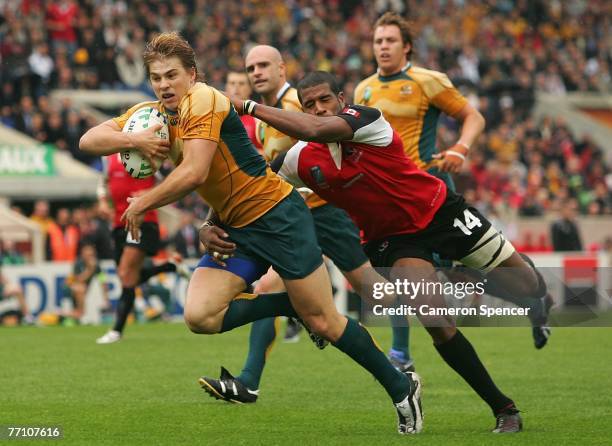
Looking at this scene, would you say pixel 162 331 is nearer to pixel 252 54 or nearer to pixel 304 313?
pixel 252 54

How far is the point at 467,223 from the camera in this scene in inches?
289

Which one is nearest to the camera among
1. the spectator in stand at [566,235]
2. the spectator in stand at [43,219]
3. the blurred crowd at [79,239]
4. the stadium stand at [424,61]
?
the blurred crowd at [79,239]

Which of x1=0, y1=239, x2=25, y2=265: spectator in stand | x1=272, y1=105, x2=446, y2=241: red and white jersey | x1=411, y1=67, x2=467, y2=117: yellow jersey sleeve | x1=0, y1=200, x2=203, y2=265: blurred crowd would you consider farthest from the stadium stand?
x1=272, y1=105, x2=446, y2=241: red and white jersey

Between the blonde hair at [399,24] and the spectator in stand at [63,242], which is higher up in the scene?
the blonde hair at [399,24]

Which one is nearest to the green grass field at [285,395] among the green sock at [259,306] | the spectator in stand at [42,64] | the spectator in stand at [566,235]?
the green sock at [259,306]

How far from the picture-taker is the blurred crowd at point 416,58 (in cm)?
2314

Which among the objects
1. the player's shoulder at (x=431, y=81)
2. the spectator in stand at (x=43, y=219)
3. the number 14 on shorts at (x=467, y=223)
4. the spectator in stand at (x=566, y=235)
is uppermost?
the player's shoulder at (x=431, y=81)

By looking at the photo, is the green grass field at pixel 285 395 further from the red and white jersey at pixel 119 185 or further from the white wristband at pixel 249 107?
the white wristband at pixel 249 107

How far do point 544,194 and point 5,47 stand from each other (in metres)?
11.5

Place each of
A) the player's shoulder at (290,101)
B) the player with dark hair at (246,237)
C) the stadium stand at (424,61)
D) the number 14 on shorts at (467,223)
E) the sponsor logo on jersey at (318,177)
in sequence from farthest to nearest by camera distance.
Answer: the stadium stand at (424,61) → the player's shoulder at (290,101) → the number 14 on shorts at (467,223) → the sponsor logo on jersey at (318,177) → the player with dark hair at (246,237)

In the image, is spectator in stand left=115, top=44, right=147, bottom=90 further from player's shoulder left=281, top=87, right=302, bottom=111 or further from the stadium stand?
player's shoulder left=281, top=87, right=302, bottom=111

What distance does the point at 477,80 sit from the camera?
30.2m

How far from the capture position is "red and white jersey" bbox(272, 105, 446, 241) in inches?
277

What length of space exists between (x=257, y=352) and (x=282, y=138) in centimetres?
172
